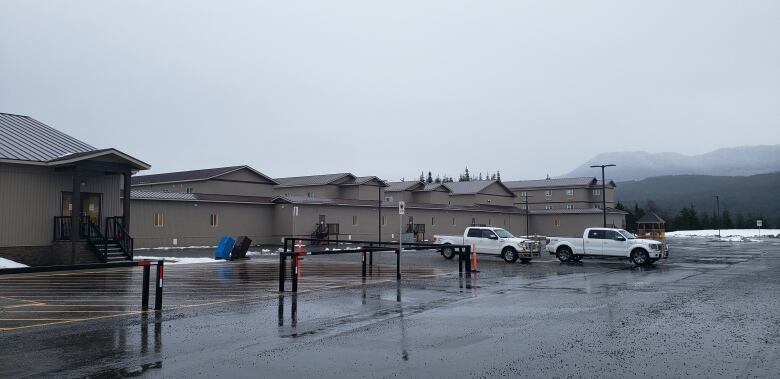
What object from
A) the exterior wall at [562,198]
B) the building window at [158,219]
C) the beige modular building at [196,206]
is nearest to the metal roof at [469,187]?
the beige modular building at [196,206]

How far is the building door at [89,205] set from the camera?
2603cm

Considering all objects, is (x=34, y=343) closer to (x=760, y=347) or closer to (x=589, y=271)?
(x=760, y=347)

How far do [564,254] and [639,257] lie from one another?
3.65 meters

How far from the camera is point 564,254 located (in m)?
30.2

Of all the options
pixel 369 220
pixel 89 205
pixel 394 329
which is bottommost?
pixel 394 329

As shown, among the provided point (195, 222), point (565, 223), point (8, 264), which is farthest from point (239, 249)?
point (565, 223)

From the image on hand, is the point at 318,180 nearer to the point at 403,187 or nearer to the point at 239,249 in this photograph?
the point at 403,187

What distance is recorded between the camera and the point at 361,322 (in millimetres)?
10773

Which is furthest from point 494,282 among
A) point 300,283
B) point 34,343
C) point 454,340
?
point 34,343

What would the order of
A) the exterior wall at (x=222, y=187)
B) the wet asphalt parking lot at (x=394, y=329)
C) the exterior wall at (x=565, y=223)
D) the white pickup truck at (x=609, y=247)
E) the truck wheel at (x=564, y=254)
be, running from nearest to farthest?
the wet asphalt parking lot at (x=394, y=329)
the white pickup truck at (x=609, y=247)
the truck wheel at (x=564, y=254)
the exterior wall at (x=222, y=187)
the exterior wall at (x=565, y=223)

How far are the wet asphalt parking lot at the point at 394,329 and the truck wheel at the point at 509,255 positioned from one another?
1086 cm

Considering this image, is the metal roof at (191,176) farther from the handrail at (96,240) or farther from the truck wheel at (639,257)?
the truck wheel at (639,257)

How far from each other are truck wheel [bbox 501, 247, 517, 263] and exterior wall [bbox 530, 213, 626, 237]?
53.1 metres

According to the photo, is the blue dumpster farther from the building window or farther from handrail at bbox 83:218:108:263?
the building window
